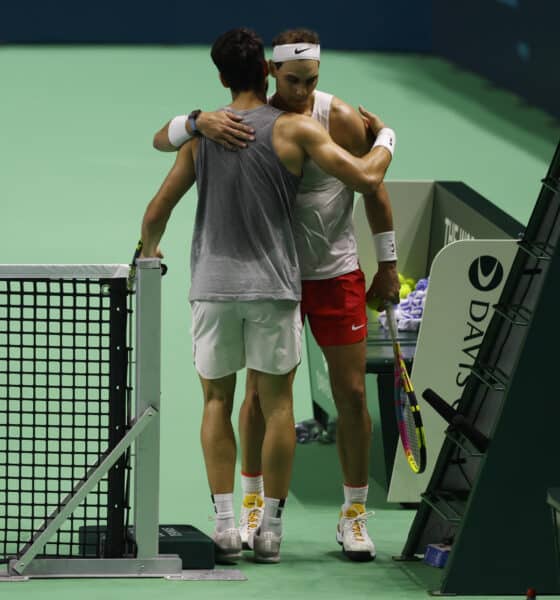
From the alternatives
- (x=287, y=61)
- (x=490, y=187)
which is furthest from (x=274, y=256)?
(x=490, y=187)

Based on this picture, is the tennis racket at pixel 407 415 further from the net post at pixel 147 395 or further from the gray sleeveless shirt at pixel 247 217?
the net post at pixel 147 395

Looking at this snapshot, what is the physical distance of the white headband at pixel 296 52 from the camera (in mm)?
5441

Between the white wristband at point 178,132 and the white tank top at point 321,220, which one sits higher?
the white wristband at point 178,132

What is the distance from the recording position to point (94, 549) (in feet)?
17.9

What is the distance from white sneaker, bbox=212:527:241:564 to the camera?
18.3ft

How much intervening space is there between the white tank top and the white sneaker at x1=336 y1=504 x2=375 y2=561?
88 cm

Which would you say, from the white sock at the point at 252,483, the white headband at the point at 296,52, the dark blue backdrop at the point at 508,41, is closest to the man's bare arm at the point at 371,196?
the white headband at the point at 296,52

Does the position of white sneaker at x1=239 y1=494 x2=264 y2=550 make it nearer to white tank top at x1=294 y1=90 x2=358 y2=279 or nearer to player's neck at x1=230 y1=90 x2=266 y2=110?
white tank top at x1=294 y1=90 x2=358 y2=279

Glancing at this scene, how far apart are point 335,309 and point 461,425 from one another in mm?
740

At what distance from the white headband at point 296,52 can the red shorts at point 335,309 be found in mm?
823

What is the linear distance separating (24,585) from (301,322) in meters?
1.32

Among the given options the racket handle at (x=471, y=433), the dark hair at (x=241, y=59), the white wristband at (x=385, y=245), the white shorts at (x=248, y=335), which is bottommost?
the racket handle at (x=471, y=433)

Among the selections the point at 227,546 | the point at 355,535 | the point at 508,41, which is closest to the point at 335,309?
the point at 355,535

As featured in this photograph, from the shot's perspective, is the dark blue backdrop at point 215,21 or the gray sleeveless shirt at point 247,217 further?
the dark blue backdrop at point 215,21
